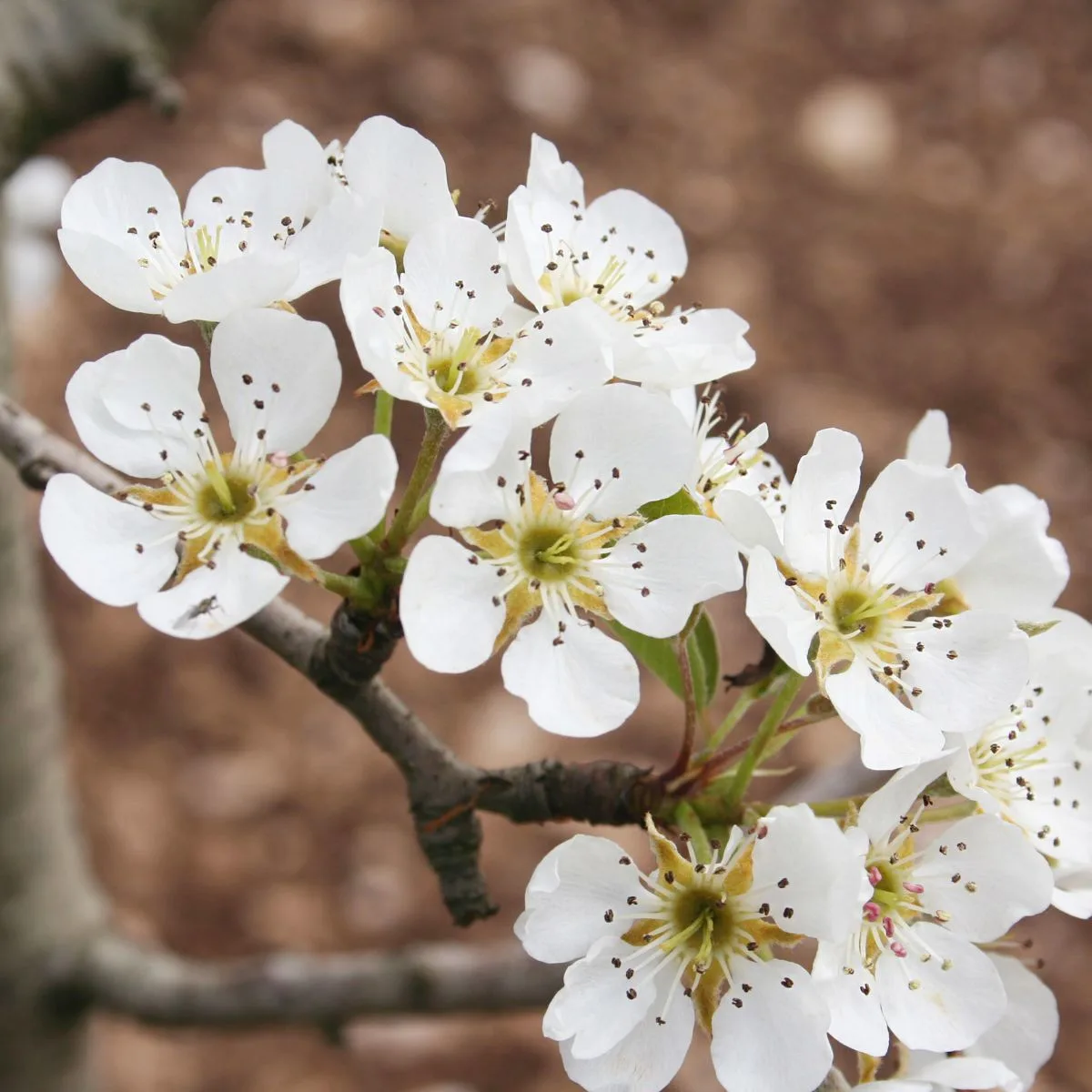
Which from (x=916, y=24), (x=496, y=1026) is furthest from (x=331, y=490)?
(x=916, y=24)

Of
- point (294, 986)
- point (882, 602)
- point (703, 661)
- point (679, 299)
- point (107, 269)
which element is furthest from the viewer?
point (679, 299)

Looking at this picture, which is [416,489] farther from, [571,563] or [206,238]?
[206,238]

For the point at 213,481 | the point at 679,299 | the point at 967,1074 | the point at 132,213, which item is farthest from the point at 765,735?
the point at 679,299

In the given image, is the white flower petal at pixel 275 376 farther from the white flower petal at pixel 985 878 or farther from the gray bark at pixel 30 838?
the gray bark at pixel 30 838

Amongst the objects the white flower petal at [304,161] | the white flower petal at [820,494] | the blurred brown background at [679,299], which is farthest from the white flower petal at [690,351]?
the blurred brown background at [679,299]

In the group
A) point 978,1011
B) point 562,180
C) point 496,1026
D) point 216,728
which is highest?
point 562,180

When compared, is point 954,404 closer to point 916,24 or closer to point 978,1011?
point 916,24
